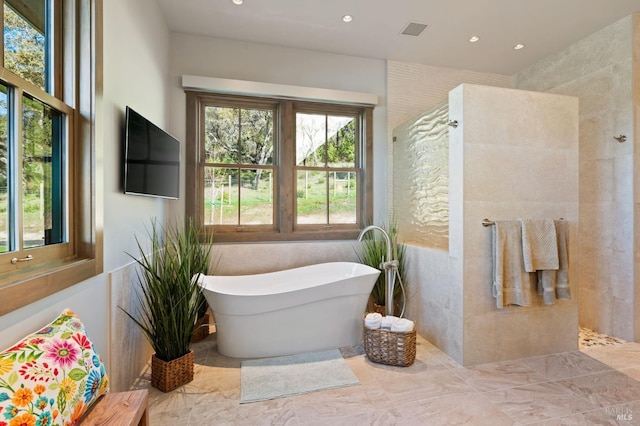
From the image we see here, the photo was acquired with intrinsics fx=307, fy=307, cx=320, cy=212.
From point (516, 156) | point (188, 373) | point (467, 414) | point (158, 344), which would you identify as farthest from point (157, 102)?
point (467, 414)


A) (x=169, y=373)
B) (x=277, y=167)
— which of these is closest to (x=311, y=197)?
(x=277, y=167)

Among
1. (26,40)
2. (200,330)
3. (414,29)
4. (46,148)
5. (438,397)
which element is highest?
(414,29)

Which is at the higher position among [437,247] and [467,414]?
[437,247]

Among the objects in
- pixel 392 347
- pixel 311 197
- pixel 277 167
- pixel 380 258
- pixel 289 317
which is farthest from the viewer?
pixel 311 197

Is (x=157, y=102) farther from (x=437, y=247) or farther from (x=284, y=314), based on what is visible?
(x=437, y=247)

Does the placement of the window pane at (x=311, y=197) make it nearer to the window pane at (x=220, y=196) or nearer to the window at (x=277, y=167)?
the window at (x=277, y=167)

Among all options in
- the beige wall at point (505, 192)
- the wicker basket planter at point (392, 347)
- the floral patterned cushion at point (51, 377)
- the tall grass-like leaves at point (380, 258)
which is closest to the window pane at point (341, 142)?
the tall grass-like leaves at point (380, 258)

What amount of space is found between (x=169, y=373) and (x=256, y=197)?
5.95ft

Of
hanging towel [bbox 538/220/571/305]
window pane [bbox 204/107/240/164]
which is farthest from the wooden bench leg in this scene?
hanging towel [bbox 538/220/571/305]

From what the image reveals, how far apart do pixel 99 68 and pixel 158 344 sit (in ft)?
5.33

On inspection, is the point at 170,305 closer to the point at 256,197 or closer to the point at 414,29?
the point at 256,197

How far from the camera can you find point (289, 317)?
2.41m

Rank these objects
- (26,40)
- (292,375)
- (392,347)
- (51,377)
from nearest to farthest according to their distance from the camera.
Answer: (51,377), (26,40), (292,375), (392,347)

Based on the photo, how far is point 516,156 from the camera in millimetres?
2373
